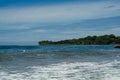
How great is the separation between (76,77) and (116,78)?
1895 millimetres

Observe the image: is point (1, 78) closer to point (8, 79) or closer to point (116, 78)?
point (8, 79)

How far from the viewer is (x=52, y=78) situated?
14.8 metres

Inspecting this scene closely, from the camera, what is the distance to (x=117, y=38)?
196125mm

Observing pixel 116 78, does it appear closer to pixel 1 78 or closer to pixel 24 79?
pixel 24 79

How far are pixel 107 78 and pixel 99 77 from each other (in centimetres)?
51

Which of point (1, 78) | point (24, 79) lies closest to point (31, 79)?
point (24, 79)

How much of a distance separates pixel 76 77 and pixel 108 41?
18704 cm

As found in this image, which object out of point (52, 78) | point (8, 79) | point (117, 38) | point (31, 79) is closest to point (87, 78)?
point (52, 78)

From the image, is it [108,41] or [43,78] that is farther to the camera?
[108,41]

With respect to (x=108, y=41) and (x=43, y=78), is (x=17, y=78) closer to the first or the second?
(x=43, y=78)

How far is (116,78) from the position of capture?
47.0 feet

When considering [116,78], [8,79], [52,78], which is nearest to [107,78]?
[116,78]

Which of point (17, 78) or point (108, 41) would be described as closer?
point (17, 78)

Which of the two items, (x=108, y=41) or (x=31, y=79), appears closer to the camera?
(x=31, y=79)
